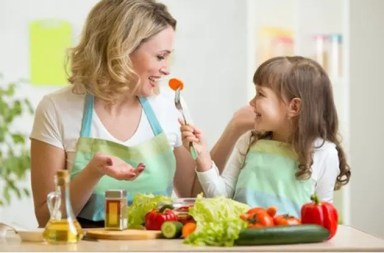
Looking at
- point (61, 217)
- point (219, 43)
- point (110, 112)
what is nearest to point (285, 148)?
point (110, 112)

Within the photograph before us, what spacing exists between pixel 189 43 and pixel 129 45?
2.13 meters

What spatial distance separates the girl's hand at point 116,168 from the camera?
211 cm

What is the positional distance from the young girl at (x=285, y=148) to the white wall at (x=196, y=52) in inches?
77.2

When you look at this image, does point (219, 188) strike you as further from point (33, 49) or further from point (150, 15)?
point (33, 49)

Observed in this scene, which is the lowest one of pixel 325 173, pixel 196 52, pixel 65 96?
pixel 325 173

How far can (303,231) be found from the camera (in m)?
1.94

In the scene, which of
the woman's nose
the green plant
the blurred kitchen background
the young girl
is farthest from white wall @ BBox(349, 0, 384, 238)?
the woman's nose

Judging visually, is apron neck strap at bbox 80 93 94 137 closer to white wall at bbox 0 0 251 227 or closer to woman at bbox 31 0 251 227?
woman at bbox 31 0 251 227

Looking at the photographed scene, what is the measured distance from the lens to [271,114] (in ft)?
8.44

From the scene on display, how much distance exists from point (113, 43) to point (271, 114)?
497 millimetres

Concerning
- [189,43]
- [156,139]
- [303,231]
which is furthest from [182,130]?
[189,43]

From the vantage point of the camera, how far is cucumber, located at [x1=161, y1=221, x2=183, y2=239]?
204 cm

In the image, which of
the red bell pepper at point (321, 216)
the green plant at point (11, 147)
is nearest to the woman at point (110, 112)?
the red bell pepper at point (321, 216)

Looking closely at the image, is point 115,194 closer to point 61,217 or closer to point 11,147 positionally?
point 61,217
